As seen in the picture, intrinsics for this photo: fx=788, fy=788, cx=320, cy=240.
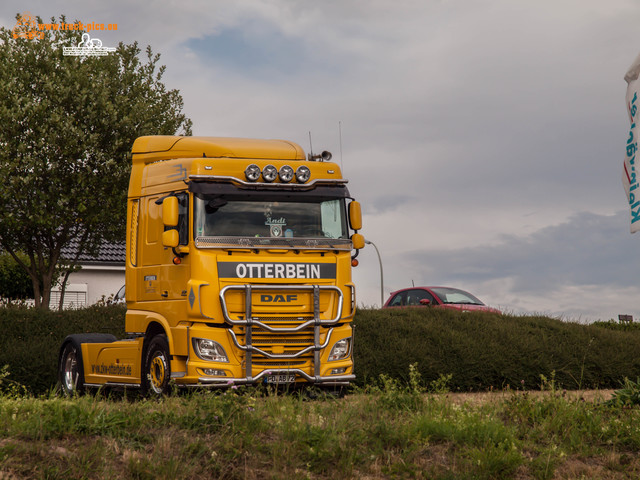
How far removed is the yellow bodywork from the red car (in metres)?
10.9

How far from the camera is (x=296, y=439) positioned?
23.7 ft

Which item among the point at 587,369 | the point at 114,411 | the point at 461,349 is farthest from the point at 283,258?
the point at 587,369

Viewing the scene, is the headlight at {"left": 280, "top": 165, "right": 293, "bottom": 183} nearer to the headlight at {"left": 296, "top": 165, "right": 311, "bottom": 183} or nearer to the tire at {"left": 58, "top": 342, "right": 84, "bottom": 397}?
the headlight at {"left": 296, "top": 165, "right": 311, "bottom": 183}

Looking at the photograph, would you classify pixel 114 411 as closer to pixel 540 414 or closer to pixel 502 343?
pixel 540 414

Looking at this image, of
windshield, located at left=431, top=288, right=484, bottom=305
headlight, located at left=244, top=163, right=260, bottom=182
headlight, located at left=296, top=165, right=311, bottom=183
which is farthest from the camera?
windshield, located at left=431, top=288, right=484, bottom=305

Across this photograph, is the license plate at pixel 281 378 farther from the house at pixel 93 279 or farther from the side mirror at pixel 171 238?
the house at pixel 93 279

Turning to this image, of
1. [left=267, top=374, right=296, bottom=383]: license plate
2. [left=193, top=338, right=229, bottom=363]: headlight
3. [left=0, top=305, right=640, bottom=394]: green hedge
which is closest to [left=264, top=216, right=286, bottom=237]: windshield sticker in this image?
[left=193, top=338, right=229, bottom=363]: headlight

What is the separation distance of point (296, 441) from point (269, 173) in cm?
491

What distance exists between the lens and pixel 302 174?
Result: 1134 centimetres

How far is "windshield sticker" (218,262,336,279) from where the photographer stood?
425 inches

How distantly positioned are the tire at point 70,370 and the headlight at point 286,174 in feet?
17.7

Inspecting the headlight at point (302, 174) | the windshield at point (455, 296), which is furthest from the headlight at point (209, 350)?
the windshield at point (455, 296)

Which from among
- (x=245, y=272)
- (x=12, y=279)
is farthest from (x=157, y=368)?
(x=12, y=279)

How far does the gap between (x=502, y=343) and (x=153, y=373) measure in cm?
943
